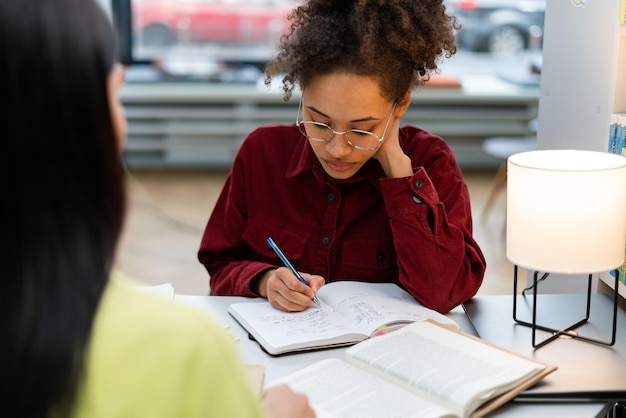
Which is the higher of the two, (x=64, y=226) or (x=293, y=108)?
(x=64, y=226)

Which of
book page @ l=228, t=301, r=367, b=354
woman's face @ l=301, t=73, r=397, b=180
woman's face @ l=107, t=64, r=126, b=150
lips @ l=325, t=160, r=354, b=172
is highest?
woman's face @ l=107, t=64, r=126, b=150

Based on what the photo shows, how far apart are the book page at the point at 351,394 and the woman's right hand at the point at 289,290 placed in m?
0.24

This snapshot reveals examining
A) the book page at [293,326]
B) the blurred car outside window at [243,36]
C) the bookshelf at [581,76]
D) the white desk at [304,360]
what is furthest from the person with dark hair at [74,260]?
the blurred car outside window at [243,36]

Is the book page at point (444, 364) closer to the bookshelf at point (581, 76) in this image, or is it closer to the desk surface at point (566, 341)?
the desk surface at point (566, 341)

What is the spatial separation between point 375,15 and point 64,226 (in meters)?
1.06

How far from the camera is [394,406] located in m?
1.13

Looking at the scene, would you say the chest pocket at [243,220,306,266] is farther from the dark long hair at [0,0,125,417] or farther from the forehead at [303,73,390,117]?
the dark long hair at [0,0,125,417]

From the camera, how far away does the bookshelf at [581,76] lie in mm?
1742

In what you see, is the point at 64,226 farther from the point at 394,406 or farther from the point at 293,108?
the point at 293,108

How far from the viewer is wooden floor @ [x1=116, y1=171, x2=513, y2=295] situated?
3.71 m

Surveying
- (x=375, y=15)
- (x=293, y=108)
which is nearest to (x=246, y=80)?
(x=293, y=108)

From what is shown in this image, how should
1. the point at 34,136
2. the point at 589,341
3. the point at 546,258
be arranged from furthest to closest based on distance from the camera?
1. the point at 589,341
2. the point at 546,258
3. the point at 34,136

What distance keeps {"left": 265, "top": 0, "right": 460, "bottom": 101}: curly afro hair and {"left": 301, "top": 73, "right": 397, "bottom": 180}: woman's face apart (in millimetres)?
20

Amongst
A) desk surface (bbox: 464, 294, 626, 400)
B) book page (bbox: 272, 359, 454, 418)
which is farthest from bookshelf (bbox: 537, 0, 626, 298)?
book page (bbox: 272, 359, 454, 418)
